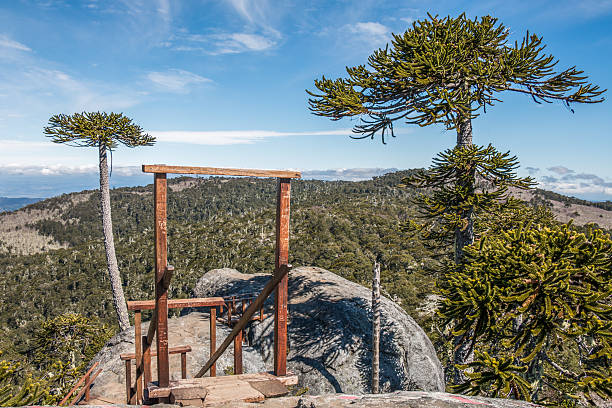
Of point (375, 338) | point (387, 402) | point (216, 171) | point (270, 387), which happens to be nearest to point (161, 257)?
point (216, 171)

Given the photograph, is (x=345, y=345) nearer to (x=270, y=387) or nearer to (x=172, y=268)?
(x=270, y=387)

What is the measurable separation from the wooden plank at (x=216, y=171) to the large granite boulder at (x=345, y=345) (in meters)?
8.79

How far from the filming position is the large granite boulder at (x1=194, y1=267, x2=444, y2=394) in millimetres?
11609

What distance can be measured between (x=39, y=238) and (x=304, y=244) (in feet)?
476

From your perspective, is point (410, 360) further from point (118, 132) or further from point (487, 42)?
point (118, 132)

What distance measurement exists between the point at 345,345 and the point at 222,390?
8.56m

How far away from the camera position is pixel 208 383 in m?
4.80

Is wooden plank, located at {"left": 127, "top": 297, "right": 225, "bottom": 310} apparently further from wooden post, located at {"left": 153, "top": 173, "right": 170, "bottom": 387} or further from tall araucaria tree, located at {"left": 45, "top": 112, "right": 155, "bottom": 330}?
tall araucaria tree, located at {"left": 45, "top": 112, "right": 155, "bottom": 330}

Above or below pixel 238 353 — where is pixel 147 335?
above

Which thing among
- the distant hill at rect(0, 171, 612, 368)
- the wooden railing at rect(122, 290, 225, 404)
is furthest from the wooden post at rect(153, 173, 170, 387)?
the distant hill at rect(0, 171, 612, 368)

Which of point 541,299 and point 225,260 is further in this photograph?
point 225,260

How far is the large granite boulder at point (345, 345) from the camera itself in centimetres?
1161

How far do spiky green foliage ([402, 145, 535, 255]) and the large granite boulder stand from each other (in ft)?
14.2

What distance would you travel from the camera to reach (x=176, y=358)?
12305mm
